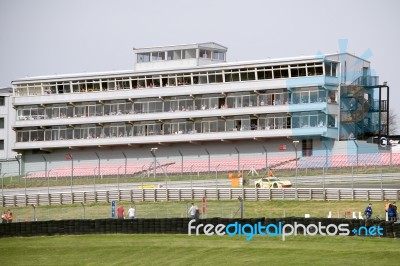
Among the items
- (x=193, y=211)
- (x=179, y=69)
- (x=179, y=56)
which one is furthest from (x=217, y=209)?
(x=179, y=56)

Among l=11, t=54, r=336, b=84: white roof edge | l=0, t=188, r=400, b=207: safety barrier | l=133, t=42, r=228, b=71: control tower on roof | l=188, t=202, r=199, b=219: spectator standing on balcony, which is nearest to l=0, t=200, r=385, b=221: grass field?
l=0, t=188, r=400, b=207: safety barrier

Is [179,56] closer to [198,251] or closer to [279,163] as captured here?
[279,163]

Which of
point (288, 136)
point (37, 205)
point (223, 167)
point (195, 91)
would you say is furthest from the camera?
point (195, 91)

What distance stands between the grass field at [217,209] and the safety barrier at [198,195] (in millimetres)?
737

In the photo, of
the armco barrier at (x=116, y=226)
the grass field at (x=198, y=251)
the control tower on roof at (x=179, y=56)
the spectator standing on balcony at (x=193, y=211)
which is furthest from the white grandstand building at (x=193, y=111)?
the grass field at (x=198, y=251)

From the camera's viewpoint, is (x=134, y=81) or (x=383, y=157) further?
(x=134, y=81)

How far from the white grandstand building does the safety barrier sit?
9.25 m

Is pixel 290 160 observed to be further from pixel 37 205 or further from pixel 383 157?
pixel 37 205

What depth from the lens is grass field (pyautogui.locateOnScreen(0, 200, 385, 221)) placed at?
5200 cm

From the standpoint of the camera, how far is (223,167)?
2827 inches

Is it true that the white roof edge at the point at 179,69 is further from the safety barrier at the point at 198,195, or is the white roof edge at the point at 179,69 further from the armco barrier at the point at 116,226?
the armco barrier at the point at 116,226

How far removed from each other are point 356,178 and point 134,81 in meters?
35.2

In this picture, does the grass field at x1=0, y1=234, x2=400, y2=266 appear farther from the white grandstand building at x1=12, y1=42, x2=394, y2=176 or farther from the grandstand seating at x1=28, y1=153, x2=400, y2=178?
the white grandstand building at x1=12, y1=42, x2=394, y2=176

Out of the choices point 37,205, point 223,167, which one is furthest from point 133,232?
point 223,167
